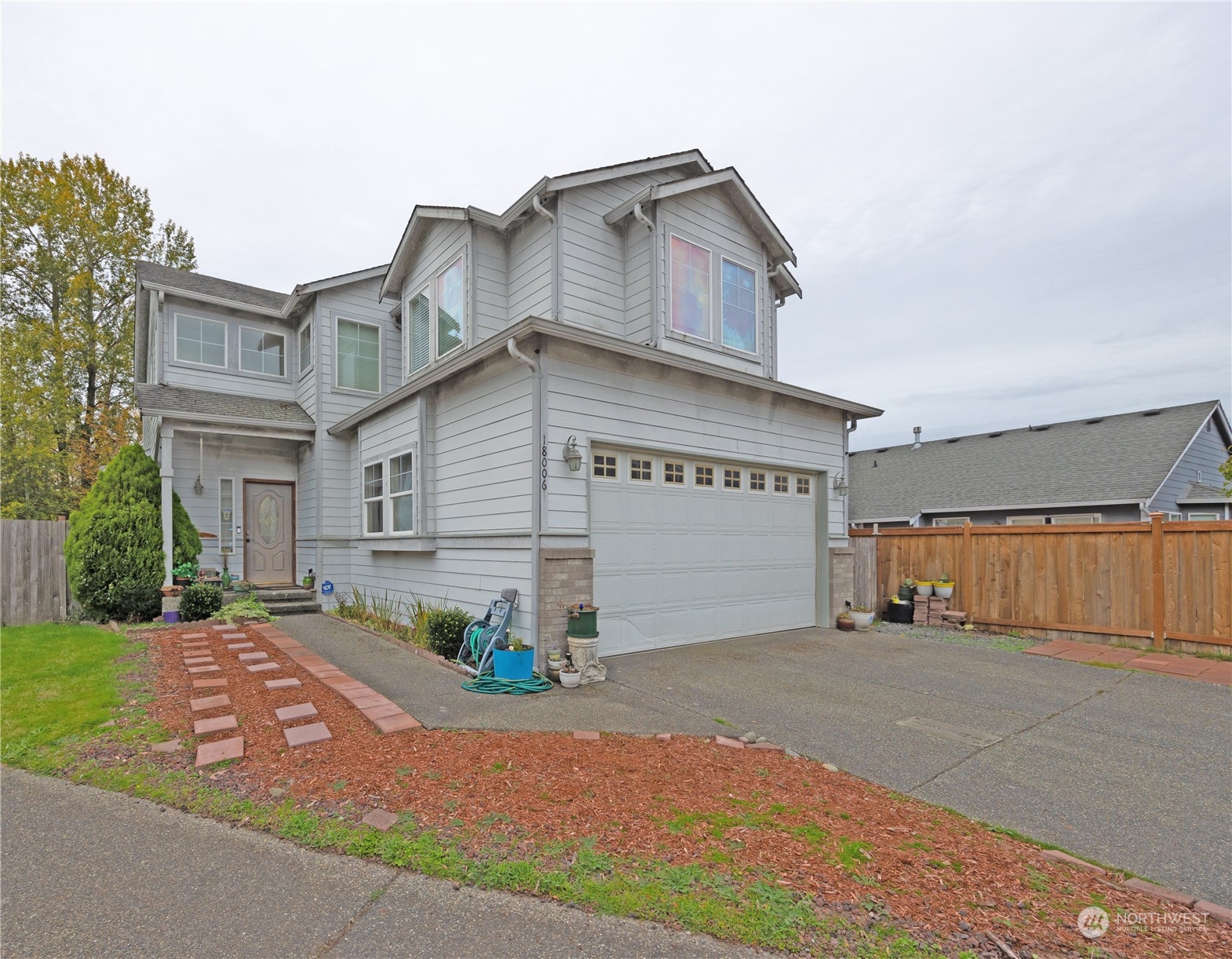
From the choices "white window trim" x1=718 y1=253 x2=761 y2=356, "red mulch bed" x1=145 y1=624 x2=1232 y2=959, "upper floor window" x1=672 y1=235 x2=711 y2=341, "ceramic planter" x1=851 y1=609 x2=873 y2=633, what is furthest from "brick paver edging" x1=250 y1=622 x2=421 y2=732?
"ceramic planter" x1=851 y1=609 x2=873 y2=633

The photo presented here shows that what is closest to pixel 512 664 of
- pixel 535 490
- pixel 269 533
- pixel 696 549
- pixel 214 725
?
pixel 535 490

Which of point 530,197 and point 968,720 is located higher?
point 530,197

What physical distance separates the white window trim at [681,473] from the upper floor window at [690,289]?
2131mm

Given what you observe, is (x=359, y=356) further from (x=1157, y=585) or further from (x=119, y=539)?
(x=1157, y=585)

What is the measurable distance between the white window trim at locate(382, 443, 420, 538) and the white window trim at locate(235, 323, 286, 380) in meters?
5.20

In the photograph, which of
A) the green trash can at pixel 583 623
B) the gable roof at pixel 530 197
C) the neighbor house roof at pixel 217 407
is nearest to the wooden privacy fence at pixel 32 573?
the neighbor house roof at pixel 217 407

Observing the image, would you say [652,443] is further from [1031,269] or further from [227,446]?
[1031,269]

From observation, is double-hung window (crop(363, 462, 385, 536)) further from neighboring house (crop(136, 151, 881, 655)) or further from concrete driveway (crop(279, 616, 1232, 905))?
concrete driveway (crop(279, 616, 1232, 905))

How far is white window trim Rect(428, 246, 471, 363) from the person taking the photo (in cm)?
922

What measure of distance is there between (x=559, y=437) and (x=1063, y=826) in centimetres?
529

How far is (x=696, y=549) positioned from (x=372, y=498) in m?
5.97

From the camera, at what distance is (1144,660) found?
7.77m

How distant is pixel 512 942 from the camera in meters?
2.27

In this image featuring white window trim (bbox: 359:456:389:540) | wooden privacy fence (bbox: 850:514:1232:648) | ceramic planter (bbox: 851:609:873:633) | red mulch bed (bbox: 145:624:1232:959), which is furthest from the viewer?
ceramic planter (bbox: 851:609:873:633)
